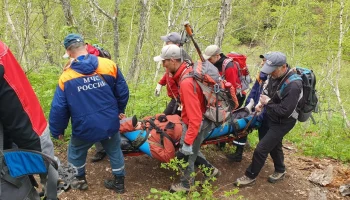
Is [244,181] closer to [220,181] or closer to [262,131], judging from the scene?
[220,181]

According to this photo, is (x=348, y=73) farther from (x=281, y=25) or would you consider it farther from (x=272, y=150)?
(x=272, y=150)

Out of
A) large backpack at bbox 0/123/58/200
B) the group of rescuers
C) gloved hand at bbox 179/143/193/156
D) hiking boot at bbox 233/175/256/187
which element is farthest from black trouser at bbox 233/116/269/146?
large backpack at bbox 0/123/58/200

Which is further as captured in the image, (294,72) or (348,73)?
(348,73)

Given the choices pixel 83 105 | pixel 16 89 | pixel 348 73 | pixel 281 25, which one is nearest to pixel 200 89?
pixel 83 105

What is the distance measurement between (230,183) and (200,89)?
1.83 meters

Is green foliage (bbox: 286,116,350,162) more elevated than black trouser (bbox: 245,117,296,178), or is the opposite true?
black trouser (bbox: 245,117,296,178)

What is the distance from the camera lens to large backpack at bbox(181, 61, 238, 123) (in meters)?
3.72

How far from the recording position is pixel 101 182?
4.32 metres

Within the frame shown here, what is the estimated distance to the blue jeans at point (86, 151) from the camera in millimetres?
3762

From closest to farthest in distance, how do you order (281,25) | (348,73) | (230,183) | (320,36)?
(230,183) → (320,36) → (281,25) → (348,73)

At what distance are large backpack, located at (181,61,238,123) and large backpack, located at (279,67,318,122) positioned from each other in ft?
2.69

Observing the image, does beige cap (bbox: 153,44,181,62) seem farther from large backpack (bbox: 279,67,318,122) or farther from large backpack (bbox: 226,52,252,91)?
large backpack (bbox: 226,52,252,91)

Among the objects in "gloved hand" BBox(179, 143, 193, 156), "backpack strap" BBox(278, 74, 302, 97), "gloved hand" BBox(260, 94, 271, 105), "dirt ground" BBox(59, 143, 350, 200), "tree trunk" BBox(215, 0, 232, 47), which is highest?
"tree trunk" BBox(215, 0, 232, 47)

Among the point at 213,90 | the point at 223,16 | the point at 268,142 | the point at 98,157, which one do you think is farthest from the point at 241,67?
the point at 98,157
